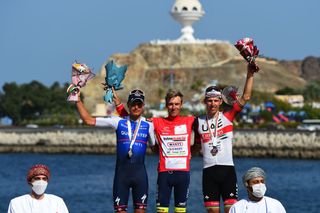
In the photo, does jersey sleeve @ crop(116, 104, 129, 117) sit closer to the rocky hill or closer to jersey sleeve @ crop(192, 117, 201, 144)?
jersey sleeve @ crop(192, 117, 201, 144)

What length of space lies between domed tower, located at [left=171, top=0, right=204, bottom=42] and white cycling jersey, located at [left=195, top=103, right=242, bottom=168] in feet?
464

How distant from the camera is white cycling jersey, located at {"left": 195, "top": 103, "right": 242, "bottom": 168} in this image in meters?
11.9

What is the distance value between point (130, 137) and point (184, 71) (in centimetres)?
12766

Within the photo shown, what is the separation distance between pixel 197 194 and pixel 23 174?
17662mm

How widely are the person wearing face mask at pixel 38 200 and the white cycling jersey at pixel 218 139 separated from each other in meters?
2.66

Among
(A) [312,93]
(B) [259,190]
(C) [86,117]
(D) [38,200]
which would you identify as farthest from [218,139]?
(A) [312,93]

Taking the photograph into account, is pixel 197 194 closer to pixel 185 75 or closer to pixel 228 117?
pixel 228 117

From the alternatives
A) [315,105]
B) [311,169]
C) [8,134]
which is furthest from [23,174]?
[315,105]

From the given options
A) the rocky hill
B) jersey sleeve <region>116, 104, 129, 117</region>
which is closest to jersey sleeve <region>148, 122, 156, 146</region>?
jersey sleeve <region>116, 104, 129, 117</region>

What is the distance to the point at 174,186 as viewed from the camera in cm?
1212

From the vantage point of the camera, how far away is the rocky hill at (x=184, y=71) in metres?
131

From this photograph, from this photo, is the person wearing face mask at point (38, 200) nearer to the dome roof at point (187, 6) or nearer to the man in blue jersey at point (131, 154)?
the man in blue jersey at point (131, 154)

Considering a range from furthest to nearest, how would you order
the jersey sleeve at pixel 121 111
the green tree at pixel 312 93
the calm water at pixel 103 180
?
the green tree at pixel 312 93
the calm water at pixel 103 180
the jersey sleeve at pixel 121 111

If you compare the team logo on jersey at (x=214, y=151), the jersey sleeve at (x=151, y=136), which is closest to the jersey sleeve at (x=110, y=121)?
the jersey sleeve at (x=151, y=136)
